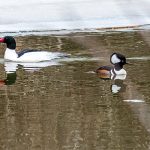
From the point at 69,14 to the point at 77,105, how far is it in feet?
41.8

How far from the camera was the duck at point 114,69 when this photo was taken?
1667 centimetres

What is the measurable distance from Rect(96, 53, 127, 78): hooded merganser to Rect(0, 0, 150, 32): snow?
726 cm

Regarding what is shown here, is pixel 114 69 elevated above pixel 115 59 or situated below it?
below

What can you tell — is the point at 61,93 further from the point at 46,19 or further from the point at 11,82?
the point at 46,19

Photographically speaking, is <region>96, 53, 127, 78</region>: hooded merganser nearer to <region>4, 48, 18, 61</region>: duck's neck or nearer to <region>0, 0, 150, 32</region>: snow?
<region>4, 48, 18, 61</region>: duck's neck

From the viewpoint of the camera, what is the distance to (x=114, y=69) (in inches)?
671

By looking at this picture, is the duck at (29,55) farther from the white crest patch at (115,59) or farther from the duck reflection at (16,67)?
the white crest patch at (115,59)

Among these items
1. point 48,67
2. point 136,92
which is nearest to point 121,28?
point 48,67

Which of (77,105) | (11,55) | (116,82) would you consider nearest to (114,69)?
(116,82)

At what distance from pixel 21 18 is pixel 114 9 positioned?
10.9 feet

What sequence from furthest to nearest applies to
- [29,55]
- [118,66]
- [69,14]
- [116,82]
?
[69,14], [29,55], [118,66], [116,82]

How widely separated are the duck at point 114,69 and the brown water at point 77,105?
177 mm

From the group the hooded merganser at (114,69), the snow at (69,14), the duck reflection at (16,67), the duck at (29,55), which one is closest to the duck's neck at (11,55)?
the duck at (29,55)

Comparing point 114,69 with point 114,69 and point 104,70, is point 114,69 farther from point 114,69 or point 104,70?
point 104,70
